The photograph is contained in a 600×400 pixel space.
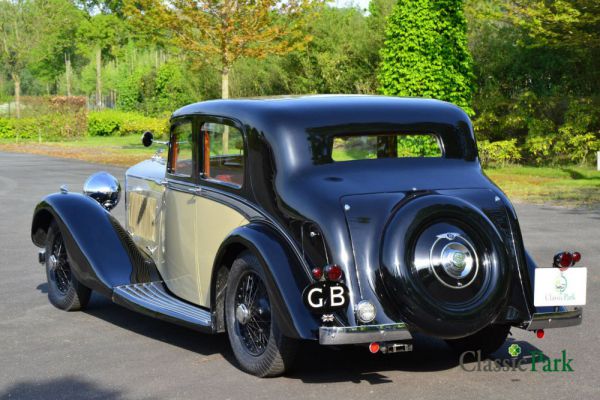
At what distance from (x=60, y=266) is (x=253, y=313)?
2793 millimetres

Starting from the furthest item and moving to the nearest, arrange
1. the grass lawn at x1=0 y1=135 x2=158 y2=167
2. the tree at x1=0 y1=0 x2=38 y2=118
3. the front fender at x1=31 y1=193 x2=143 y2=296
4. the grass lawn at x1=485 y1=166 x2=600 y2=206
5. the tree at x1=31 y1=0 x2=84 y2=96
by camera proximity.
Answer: the tree at x1=31 y1=0 x2=84 y2=96 < the tree at x1=0 y1=0 x2=38 y2=118 < the grass lawn at x1=0 y1=135 x2=158 y2=167 < the grass lawn at x1=485 y1=166 x2=600 y2=206 < the front fender at x1=31 y1=193 x2=143 y2=296

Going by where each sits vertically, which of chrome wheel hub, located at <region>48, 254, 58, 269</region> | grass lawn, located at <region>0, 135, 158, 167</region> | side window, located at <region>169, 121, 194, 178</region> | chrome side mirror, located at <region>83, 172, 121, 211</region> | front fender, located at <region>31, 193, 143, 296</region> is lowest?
grass lawn, located at <region>0, 135, 158, 167</region>

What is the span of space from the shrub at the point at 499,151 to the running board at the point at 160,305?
18.3 m

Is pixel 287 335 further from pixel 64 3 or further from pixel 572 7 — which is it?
pixel 64 3

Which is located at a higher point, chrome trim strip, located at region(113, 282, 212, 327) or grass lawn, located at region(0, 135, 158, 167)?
chrome trim strip, located at region(113, 282, 212, 327)

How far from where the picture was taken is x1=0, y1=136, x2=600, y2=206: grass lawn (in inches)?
685

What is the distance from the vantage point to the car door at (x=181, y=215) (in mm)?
6777

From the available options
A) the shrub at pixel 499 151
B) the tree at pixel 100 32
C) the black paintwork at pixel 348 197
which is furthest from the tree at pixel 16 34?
the black paintwork at pixel 348 197

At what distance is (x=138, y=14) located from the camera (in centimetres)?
2772

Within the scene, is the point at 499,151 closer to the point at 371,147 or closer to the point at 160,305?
the point at 371,147

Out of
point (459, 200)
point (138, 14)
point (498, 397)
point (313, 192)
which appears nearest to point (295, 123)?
point (313, 192)

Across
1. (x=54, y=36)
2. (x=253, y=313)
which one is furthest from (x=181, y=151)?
(x=54, y=36)

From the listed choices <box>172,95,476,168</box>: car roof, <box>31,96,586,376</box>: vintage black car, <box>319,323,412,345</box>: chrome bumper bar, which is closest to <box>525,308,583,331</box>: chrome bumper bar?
<box>31,96,586,376</box>: vintage black car

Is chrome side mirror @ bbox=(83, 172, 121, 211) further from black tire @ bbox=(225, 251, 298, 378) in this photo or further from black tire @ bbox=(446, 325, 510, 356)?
black tire @ bbox=(446, 325, 510, 356)
